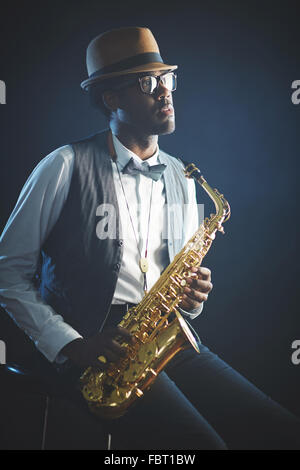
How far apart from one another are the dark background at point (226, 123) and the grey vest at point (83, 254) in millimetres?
590

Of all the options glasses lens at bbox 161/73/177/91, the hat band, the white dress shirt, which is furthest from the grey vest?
glasses lens at bbox 161/73/177/91

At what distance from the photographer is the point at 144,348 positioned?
2102 millimetres

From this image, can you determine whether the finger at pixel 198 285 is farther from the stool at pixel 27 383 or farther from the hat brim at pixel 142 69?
the hat brim at pixel 142 69

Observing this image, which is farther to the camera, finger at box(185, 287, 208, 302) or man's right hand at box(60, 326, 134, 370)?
finger at box(185, 287, 208, 302)

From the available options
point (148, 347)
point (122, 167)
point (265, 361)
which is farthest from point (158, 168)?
point (265, 361)

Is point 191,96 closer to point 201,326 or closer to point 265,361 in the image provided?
point 201,326

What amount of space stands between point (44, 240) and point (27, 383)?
0.67m

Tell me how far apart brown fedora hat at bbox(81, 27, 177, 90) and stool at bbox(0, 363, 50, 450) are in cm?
148

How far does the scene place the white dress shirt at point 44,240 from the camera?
6.79 feet

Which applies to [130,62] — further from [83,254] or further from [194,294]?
[194,294]

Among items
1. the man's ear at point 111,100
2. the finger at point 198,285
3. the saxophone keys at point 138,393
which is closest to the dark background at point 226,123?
the man's ear at point 111,100

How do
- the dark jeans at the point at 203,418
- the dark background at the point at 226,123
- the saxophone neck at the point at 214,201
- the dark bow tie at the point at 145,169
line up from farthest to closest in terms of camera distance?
1. the dark background at the point at 226,123
2. the saxophone neck at the point at 214,201
3. the dark bow tie at the point at 145,169
4. the dark jeans at the point at 203,418

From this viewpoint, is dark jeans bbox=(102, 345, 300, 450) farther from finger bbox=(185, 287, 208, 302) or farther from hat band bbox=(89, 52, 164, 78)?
hat band bbox=(89, 52, 164, 78)

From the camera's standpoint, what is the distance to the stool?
6.71ft
